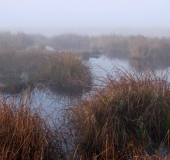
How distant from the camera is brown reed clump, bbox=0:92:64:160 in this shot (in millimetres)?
3324

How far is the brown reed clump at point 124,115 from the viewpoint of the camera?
13.9ft

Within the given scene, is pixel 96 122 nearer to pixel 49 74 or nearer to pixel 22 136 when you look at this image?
pixel 22 136

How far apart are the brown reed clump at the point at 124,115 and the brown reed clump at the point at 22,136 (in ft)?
1.91

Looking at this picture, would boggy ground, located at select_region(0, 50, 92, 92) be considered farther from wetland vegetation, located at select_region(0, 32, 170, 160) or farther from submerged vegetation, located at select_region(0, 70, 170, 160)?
submerged vegetation, located at select_region(0, 70, 170, 160)

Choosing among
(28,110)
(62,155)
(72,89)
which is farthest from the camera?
(72,89)

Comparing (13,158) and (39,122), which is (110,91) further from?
(13,158)

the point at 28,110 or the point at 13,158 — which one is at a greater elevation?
the point at 28,110

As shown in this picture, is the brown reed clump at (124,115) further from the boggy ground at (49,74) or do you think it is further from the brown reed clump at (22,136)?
the boggy ground at (49,74)

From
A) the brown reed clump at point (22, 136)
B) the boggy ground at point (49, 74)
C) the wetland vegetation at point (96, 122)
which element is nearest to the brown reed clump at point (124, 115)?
the wetland vegetation at point (96, 122)

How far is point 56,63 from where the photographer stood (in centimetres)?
887

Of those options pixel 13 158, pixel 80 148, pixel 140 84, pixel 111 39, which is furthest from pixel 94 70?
pixel 111 39

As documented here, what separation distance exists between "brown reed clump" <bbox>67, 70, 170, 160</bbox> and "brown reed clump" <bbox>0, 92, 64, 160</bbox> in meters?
A: 0.58

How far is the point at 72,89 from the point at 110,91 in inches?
119

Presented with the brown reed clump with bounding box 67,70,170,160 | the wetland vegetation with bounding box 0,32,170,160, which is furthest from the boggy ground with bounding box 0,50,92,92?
the brown reed clump with bounding box 67,70,170,160
